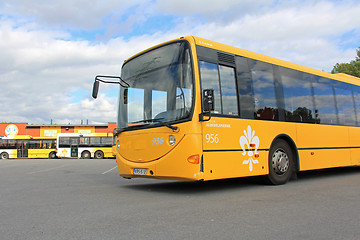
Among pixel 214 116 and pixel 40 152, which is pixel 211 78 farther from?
pixel 40 152

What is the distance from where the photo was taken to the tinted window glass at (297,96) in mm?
9109

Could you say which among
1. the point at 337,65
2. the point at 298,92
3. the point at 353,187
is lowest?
the point at 353,187

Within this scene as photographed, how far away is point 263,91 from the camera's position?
841 cm

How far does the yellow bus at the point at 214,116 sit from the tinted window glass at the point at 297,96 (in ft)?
0.10

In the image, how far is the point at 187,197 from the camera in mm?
6613

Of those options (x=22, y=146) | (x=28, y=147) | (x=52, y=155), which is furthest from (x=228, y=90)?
(x=22, y=146)

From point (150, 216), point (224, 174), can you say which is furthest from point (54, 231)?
point (224, 174)

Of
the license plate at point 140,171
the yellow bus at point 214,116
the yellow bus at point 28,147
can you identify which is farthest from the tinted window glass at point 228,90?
the yellow bus at point 28,147

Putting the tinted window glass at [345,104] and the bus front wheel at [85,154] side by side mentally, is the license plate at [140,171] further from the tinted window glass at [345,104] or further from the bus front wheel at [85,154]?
the bus front wheel at [85,154]

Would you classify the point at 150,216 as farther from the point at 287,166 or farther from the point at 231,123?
the point at 287,166

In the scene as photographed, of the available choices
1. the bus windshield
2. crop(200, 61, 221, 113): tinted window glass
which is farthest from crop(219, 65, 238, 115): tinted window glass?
the bus windshield

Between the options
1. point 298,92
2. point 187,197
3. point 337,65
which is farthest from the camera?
point 337,65

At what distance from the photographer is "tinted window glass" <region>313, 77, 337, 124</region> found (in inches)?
400

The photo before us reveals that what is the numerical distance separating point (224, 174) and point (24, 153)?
3747cm
